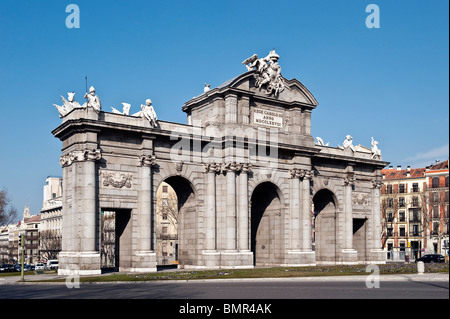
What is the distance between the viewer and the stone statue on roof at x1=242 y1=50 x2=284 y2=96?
49.0 m

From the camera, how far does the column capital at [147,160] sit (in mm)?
42812

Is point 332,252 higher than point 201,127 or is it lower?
lower

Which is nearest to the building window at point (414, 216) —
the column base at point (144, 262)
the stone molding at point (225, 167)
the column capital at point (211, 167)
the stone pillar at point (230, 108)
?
the stone molding at point (225, 167)

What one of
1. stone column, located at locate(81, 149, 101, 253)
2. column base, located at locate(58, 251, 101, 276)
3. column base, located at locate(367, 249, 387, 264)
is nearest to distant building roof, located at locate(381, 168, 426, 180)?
column base, located at locate(367, 249, 387, 264)

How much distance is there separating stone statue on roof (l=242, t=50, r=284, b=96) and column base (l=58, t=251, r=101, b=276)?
67.0 ft

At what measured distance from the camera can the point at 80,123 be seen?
1582 inches

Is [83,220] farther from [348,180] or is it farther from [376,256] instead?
[376,256]

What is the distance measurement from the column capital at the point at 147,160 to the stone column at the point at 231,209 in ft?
21.5

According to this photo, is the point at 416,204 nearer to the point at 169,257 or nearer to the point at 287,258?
the point at 169,257

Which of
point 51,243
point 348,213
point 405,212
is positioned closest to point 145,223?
point 348,213

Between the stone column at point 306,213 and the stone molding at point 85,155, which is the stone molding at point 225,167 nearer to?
the stone column at point 306,213

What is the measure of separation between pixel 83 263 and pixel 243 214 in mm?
13599
